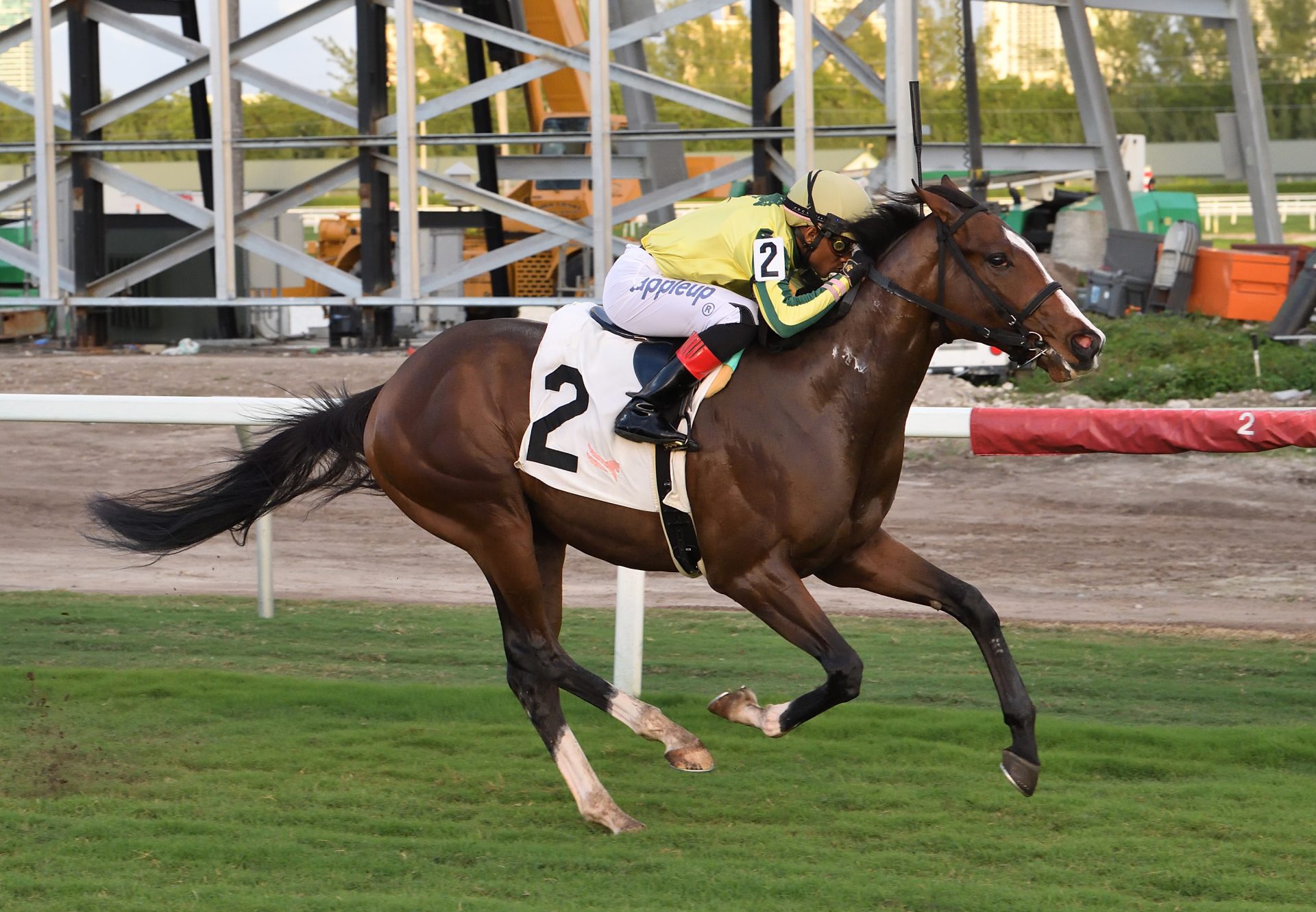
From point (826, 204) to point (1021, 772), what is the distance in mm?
1590

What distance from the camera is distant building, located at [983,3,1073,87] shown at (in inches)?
1313

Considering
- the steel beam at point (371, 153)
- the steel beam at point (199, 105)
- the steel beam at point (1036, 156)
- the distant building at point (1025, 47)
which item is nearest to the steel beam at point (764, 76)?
the steel beam at point (1036, 156)

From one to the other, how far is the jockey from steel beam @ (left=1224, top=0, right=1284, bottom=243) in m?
14.7

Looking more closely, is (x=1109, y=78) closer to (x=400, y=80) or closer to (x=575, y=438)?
(x=400, y=80)

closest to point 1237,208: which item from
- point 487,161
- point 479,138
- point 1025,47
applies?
point 1025,47

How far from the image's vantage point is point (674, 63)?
36.4 meters

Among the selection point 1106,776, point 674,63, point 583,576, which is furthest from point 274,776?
point 674,63

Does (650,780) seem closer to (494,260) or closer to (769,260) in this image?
(769,260)

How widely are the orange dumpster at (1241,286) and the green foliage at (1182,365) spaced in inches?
10.9

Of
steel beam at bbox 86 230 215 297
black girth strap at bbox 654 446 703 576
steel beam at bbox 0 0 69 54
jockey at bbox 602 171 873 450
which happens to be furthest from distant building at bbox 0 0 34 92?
black girth strap at bbox 654 446 703 576

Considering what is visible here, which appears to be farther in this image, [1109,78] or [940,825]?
[1109,78]

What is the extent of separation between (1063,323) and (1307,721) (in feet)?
6.42

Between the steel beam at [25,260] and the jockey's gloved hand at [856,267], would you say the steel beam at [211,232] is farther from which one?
the jockey's gloved hand at [856,267]

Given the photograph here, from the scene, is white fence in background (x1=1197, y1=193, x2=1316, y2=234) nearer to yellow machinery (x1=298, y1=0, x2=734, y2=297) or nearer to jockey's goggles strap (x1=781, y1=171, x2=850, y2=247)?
yellow machinery (x1=298, y1=0, x2=734, y2=297)
